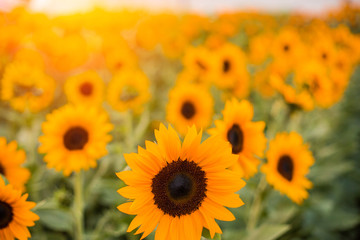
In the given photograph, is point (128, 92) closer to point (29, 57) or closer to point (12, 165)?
point (29, 57)

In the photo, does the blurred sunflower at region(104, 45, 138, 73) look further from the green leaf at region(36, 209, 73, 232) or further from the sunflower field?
the green leaf at region(36, 209, 73, 232)

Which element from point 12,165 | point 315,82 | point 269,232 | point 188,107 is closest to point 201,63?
point 188,107

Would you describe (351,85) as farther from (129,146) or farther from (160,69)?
(129,146)

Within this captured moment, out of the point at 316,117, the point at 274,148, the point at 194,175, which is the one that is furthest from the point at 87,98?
the point at 316,117

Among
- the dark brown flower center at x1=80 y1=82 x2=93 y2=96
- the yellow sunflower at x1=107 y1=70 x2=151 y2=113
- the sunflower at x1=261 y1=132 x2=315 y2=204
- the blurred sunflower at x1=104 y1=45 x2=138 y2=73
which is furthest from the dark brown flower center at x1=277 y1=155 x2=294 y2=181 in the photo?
the blurred sunflower at x1=104 y1=45 x2=138 y2=73

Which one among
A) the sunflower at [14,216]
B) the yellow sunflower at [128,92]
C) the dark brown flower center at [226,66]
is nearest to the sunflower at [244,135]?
the sunflower at [14,216]

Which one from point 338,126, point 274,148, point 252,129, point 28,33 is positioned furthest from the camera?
point 338,126
